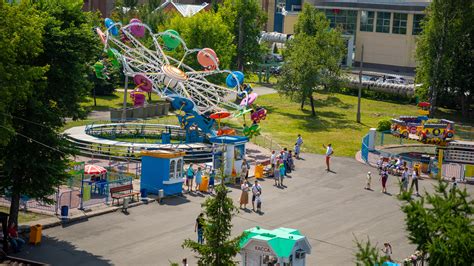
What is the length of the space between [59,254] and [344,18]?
77.8m

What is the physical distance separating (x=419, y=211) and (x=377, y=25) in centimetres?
8320

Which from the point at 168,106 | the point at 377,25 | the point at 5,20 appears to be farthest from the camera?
the point at 377,25

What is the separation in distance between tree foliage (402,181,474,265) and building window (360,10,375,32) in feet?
271

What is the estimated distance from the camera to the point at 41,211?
35625mm

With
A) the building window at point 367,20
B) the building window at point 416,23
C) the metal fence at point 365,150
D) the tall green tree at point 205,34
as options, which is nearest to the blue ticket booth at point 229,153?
the metal fence at point 365,150

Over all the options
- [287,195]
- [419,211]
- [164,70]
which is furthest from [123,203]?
[419,211]

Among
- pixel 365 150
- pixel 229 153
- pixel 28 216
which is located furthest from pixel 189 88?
pixel 28 216

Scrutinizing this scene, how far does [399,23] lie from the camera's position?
3841 inches

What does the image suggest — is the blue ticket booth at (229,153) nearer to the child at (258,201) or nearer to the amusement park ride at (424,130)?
the child at (258,201)

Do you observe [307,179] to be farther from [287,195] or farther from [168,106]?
[168,106]

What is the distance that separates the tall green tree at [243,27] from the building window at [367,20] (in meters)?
25.1

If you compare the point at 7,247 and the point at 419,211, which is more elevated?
the point at 419,211

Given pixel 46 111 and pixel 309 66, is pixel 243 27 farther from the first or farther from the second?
pixel 46 111

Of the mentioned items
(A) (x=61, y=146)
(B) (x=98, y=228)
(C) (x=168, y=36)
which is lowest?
(B) (x=98, y=228)
